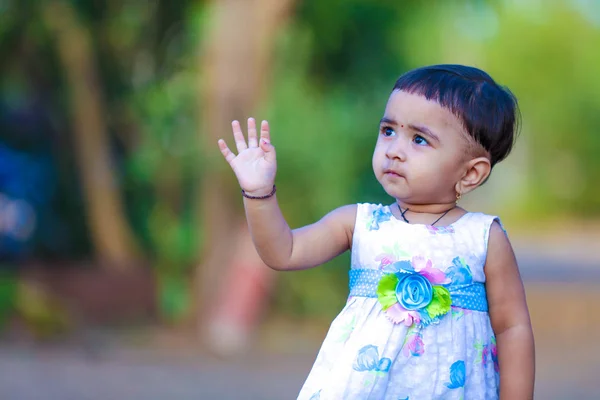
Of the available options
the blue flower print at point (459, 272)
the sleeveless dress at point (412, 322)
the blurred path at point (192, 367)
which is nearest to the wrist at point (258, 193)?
the sleeveless dress at point (412, 322)

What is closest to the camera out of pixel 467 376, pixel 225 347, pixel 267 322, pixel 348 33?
pixel 467 376

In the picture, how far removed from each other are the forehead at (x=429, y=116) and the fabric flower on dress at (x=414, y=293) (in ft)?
1.13

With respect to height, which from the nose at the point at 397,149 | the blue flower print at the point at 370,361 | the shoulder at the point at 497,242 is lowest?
the blue flower print at the point at 370,361

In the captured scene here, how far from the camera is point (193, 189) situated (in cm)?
955

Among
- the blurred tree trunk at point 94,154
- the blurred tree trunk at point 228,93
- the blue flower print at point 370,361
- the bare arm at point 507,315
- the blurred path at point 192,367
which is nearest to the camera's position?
the blue flower print at point 370,361

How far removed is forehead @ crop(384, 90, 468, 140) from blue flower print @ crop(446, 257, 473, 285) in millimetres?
329

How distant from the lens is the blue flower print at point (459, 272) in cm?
255

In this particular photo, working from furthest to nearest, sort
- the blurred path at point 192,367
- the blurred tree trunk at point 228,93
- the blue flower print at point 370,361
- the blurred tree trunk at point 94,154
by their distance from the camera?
the blurred tree trunk at point 94,154, the blurred tree trunk at point 228,93, the blurred path at point 192,367, the blue flower print at point 370,361

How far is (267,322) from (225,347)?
2.60 feet

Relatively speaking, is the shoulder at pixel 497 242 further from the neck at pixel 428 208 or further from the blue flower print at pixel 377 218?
the blue flower print at pixel 377 218

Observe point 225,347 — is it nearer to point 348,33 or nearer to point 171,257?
point 171,257

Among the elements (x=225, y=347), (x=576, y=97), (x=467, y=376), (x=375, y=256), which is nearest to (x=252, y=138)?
(x=375, y=256)

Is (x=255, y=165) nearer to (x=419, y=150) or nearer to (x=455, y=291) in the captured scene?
(x=419, y=150)

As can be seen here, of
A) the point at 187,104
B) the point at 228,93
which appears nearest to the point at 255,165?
the point at 228,93
